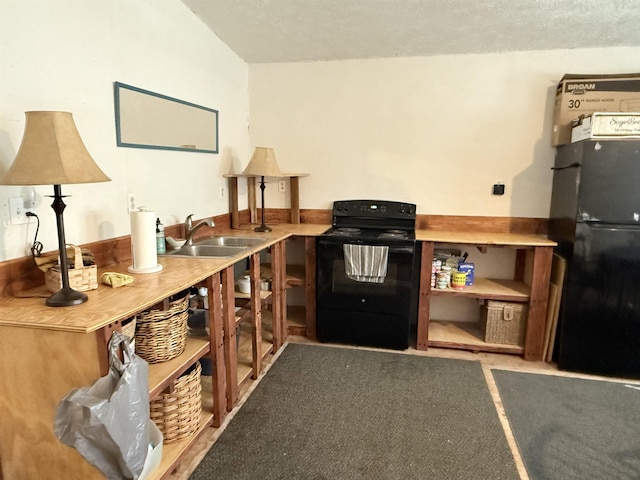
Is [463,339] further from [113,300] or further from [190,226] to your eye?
[113,300]

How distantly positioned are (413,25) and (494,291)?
1.92 m

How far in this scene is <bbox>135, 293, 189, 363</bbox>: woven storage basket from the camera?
172 centimetres

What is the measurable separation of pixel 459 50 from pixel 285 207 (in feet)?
6.08

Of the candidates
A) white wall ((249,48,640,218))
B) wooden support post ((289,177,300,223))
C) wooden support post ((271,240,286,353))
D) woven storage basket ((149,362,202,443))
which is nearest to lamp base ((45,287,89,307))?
woven storage basket ((149,362,202,443))

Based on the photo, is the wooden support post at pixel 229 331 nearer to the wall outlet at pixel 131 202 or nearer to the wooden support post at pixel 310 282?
the wall outlet at pixel 131 202

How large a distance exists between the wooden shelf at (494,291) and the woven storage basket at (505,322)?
6cm

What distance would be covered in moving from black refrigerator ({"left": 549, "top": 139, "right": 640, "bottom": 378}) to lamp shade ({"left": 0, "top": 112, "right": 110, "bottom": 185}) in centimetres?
273

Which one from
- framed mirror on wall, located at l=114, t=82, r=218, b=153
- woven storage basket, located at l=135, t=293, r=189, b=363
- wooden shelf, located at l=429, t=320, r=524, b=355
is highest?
framed mirror on wall, located at l=114, t=82, r=218, b=153

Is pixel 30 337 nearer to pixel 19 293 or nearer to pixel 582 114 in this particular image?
pixel 19 293

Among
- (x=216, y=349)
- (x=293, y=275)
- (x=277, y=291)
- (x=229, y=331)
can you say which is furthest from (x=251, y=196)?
(x=216, y=349)

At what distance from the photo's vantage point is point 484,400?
7.94 ft

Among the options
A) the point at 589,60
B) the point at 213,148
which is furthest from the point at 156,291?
the point at 589,60

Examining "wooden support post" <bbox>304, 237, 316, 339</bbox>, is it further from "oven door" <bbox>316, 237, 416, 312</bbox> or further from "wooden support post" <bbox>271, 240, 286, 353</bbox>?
"wooden support post" <bbox>271, 240, 286, 353</bbox>

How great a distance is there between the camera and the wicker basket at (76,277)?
1.54 metres
